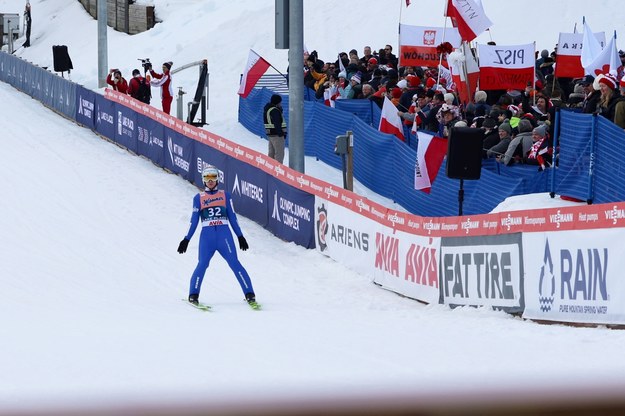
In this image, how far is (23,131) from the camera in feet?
80.3

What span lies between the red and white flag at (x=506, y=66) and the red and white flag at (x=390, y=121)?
1555mm

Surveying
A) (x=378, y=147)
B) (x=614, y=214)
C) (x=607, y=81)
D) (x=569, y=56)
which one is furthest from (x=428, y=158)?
(x=614, y=214)

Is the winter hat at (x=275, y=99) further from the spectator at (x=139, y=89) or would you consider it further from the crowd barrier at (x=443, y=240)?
the spectator at (x=139, y=89)

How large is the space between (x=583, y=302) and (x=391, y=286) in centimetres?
421

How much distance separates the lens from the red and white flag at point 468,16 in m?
17.0

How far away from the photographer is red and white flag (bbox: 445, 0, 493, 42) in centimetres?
1700

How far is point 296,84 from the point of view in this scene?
56.6 feet

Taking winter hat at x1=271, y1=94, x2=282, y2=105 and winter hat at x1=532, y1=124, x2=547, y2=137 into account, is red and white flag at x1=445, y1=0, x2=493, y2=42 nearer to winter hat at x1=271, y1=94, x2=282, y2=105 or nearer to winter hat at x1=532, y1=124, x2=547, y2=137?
Result: winter hat at x1=532, y1=124, x2=547, y2=137

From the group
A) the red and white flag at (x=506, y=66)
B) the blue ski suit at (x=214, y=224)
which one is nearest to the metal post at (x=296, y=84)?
the red and white flag at (x=506, y=66)

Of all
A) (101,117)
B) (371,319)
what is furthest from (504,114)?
(101,117)

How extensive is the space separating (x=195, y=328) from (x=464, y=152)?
4.31 metres

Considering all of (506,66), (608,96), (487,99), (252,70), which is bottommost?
(487,99)

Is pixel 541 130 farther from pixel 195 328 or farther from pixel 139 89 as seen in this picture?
pixel 139 89

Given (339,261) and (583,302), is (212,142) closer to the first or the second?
(339,261)
